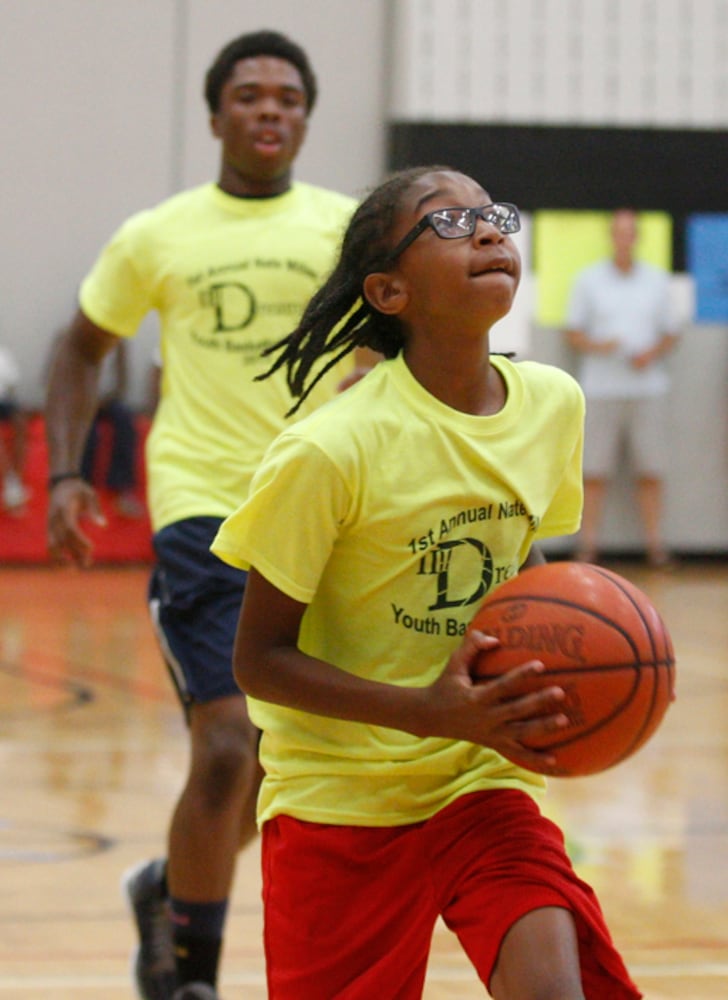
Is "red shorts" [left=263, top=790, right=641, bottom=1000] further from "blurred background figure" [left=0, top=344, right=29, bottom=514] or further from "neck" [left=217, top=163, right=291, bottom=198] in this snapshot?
"blurred background figure" [left=0, top=344, right=29, bottom=514]

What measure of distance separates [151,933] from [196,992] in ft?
0.72

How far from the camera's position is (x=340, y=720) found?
7.77 feet

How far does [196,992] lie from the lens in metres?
3.43

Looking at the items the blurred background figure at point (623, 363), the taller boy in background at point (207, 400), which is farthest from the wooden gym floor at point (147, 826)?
the blurred background figure at point (623, 363)

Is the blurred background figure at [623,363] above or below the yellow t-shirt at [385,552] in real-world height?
below

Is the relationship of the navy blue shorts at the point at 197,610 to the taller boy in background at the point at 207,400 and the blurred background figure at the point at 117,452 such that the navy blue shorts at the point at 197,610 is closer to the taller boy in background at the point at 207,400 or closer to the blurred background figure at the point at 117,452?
the taller boy in background at the point at 207,400

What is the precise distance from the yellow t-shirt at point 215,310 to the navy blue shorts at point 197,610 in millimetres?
62

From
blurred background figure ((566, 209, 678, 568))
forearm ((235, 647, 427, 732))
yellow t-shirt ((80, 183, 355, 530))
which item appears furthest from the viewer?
blurred background figure ((566, 209, 678, 568))

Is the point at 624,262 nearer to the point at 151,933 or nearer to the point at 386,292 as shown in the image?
the point at 151,933

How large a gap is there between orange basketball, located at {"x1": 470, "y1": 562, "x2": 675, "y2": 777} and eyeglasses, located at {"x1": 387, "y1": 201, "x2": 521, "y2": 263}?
461mm

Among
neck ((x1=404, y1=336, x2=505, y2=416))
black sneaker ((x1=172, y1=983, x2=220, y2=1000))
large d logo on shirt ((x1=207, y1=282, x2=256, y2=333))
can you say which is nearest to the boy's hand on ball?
neck ((x1=404, y1=336, x2=505, y2=416))

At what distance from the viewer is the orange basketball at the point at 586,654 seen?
2.16 meters

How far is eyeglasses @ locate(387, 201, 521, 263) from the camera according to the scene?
92.7 inches

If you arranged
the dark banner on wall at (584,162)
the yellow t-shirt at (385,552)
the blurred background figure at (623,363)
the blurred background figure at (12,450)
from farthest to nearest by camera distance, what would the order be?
1. the dark banner on wall at (584,162)
2. the blurred background figure at (623,363)
3. the blurred background figure at (12,450)
4. the yellow t-shirt at (385,552)
